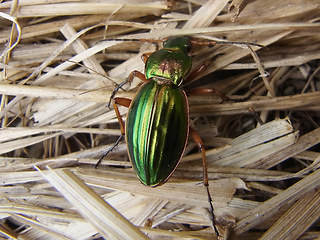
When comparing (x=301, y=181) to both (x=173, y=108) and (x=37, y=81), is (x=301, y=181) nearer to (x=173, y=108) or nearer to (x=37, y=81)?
(x=173, y=108)

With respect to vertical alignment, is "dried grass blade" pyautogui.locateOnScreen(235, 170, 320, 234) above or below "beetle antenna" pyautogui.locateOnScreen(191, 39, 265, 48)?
below

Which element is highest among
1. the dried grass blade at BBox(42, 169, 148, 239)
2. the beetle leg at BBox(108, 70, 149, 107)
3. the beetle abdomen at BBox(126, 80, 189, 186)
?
the beetle leg at BBox(108, 70, 149, 107)

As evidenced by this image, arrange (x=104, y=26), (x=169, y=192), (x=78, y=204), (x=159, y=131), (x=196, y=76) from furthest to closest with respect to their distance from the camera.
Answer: (x=104, y=26) < (x=196, y=76) < (x=169, y=192) < (x=159, y=131) < (x=78, y=204)

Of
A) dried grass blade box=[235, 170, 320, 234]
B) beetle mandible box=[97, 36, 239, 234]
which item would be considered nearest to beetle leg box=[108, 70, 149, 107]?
beetle mandible box=[97, 36, 239, 234]

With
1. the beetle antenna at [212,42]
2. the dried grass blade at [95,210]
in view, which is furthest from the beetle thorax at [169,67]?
the dried grass blade at [95,210]

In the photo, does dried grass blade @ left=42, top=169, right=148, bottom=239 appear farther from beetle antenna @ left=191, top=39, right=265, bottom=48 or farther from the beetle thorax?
beetle antenna @ left=191, top=39, right=265, bottom=48

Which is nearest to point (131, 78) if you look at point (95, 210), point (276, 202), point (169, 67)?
point (169, 67)

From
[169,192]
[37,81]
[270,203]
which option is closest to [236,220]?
[270,203]

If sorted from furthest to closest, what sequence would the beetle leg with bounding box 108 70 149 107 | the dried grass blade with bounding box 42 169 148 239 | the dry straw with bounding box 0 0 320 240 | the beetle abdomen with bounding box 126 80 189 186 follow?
the beetle leg with bounding box 108 70 149 107 → the dry straw with bounding box 0 0 320 240 → the beetle abdomen with bounding box 126 80 189 186 → the dried grass blade with bounding box 42 169 148 239

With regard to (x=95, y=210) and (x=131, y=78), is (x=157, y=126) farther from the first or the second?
(x=95, y=210)
